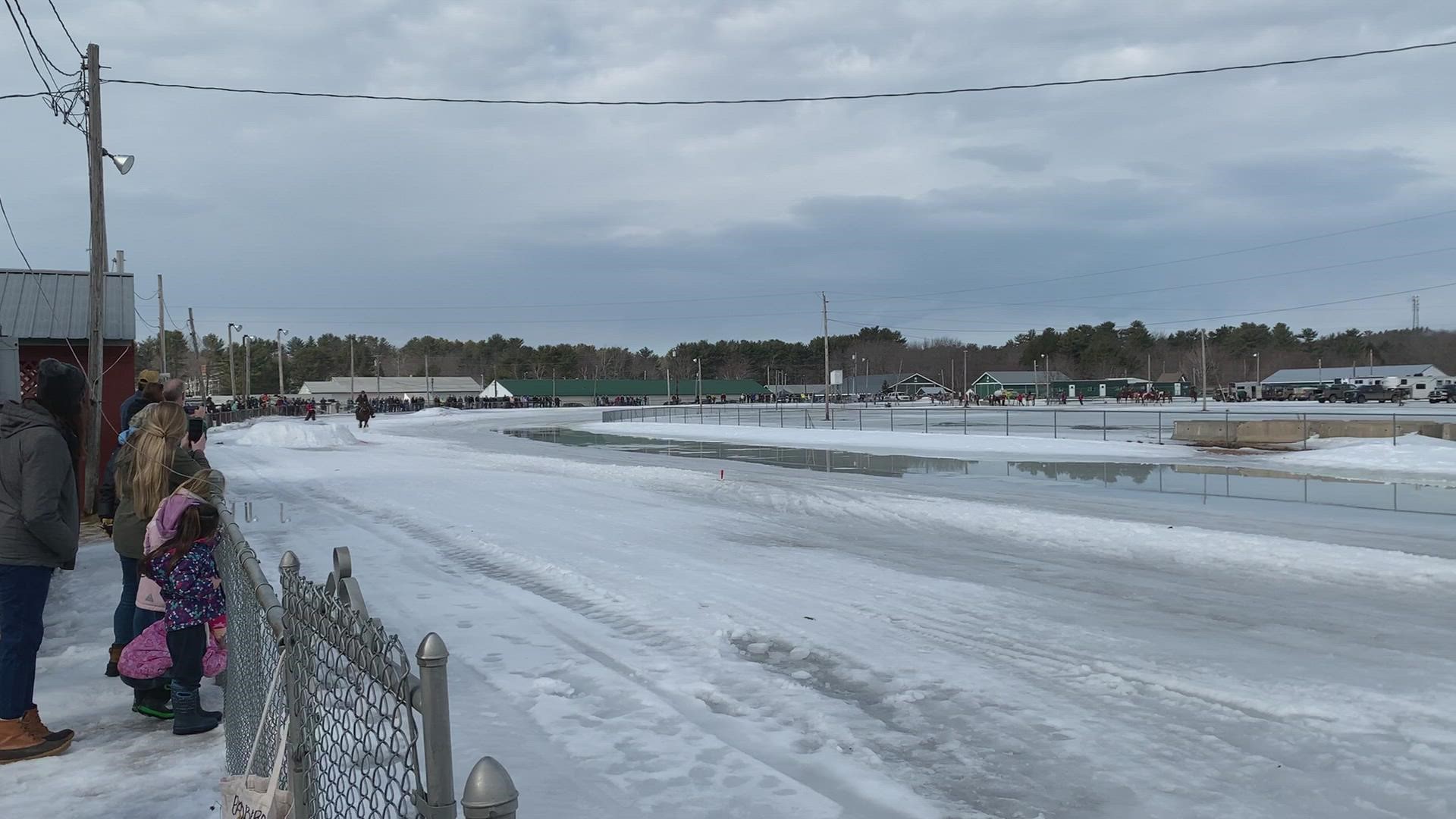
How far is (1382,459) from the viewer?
961 inches

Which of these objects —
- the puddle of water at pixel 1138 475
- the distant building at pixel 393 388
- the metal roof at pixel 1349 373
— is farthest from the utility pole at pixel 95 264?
the metal roof at pixel 1349 373

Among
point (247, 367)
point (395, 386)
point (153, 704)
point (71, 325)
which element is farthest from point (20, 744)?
point (395, 386)

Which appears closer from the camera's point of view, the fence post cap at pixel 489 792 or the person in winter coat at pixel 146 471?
the fence post cap at pixel 489 792

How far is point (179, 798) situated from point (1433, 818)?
5861 millimetres

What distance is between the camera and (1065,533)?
13117 mm

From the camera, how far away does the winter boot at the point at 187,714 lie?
5590 mm

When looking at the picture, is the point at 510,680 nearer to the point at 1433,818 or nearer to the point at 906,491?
the point at 1433,818

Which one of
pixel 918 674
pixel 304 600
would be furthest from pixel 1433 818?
pixel 304 600

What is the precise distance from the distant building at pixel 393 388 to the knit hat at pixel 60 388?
140m

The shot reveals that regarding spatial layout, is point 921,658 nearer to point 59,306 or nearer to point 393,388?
point 59,306

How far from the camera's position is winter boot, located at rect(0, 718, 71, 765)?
5129 mm

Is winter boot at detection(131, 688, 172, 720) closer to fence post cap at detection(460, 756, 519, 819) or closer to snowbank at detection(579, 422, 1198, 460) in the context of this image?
fence post cap at detection(460, 756, 519, 819)

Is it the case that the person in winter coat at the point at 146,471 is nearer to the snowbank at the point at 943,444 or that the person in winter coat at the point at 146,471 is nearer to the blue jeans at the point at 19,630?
the blue jeans at the point at 19,630

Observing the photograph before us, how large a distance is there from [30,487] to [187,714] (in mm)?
1575
